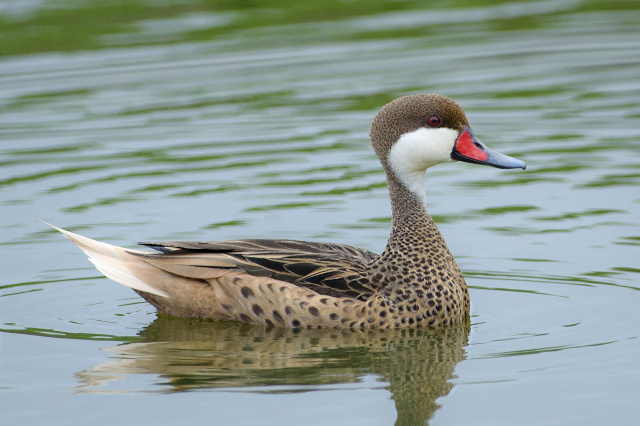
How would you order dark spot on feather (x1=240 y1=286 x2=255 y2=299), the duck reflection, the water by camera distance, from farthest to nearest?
dark spot on feather (x1=240 y1=286 x2=255 y2=299)
the duck reflection
the water

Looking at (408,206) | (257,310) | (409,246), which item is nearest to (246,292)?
(257,310)

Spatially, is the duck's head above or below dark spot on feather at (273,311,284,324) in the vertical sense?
above

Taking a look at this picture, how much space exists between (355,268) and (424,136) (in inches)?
40.2

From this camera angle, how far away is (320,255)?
7832 millimetres

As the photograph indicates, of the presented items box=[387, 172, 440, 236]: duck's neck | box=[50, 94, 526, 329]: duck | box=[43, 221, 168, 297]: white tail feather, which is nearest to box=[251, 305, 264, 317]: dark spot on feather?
box=[50, 94, 526, 329]: duck

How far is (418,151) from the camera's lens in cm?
765

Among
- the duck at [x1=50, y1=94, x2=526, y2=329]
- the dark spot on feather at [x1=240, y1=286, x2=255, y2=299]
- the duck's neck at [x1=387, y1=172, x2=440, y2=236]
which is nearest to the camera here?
the duck at [x1=50, y1=94, x2=526, y2=329]

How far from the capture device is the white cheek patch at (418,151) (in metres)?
7.64

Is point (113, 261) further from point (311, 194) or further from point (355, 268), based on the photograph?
point (311, 194)

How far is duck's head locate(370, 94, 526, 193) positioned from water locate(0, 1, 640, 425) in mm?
1130

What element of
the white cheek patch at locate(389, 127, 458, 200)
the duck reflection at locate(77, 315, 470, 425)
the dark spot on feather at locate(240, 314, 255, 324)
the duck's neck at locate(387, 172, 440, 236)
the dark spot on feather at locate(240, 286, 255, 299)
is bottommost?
the duck reflection at locate(77, 315, 470, 425)

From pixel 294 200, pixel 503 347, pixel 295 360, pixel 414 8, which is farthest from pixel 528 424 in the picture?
pixel 414 8

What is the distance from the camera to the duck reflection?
655cm

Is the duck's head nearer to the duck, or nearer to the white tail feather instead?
the duck
